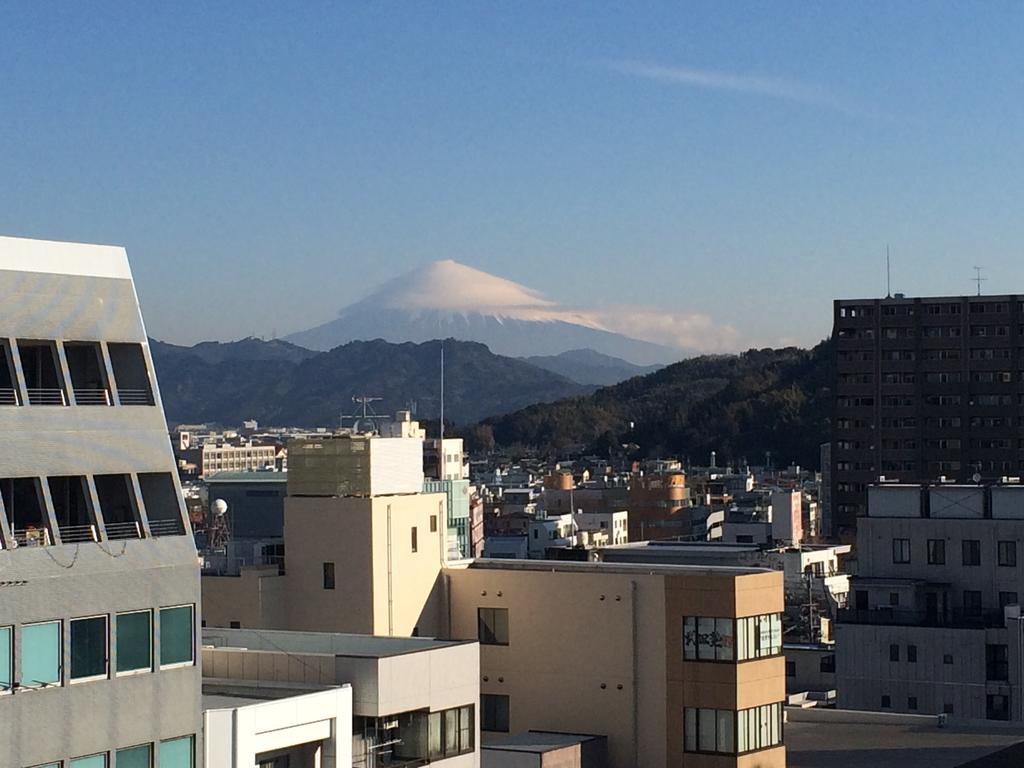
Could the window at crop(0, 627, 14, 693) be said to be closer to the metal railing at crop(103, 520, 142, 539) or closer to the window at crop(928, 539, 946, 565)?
the metal railing at crop(103, 520, 142, 539)

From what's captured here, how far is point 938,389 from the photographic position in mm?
137500

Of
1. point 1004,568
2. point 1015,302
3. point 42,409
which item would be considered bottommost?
point 1004,568

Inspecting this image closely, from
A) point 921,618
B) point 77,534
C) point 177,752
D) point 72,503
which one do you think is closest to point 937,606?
point 921,618

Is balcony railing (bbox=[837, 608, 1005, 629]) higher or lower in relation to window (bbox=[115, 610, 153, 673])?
lower

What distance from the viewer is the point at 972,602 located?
218 feet

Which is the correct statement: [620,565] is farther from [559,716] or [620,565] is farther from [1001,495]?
[1001,495]

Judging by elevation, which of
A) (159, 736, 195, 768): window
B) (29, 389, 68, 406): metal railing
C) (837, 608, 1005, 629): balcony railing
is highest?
(29, 389, 68, 406): metal railing

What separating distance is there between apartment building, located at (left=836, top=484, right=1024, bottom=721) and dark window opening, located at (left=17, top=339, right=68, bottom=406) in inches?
1723

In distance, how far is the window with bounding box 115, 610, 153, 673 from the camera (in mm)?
24812

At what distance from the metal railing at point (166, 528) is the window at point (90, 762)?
3.16 m

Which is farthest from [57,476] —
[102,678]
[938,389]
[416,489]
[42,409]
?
[938,389]

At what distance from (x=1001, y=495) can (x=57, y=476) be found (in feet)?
158

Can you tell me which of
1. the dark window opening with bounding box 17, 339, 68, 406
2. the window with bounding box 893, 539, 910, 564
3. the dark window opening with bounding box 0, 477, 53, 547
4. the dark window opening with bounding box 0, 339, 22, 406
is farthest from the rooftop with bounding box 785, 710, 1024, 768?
the dark window opening with bounding box 0, 339, 22, 406

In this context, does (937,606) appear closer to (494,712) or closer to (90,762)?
(494,712)
